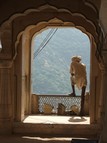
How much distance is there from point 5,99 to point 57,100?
3.50 m

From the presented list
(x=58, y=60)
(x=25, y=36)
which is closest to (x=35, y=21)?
(x=25, y=36)

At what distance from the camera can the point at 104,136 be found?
26.7 feet

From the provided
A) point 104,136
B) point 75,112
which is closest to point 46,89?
point 75,112

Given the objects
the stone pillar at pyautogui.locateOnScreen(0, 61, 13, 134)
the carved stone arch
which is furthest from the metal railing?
the carved stone arch

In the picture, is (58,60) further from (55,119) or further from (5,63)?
(5,63)

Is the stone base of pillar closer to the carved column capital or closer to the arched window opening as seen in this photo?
the carved column capital

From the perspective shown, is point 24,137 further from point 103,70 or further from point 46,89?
point 46,89

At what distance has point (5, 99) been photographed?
1327cm

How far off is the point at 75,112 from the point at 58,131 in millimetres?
2550

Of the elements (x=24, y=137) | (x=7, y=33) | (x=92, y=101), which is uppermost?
(x=7, y=33)

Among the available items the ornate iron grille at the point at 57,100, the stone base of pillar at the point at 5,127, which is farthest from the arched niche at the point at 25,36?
the ornate iron grille at the point at 57,100

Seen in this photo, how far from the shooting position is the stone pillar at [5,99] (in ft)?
43.1

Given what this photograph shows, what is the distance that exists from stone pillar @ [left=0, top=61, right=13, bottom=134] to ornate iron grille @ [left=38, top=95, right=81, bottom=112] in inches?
120

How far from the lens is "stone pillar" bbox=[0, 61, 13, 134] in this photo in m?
13.1
